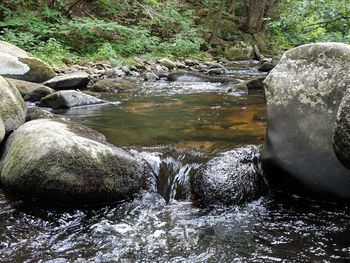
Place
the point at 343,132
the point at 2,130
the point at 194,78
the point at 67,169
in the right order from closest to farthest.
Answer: the point at 343,132, the point at 67,169, the point at 2,130, the point at 194,78

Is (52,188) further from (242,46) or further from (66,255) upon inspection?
(242,46)

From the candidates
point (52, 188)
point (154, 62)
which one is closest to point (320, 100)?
point (52, 188)

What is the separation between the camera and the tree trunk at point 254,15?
73.2 feet

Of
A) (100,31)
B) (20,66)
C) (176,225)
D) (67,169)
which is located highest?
(100,31)

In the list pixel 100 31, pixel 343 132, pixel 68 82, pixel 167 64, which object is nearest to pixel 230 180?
pixel 343 132

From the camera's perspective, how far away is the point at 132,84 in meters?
10.0

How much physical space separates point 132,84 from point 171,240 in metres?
7.25

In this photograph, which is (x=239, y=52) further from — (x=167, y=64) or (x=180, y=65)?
(x=167, y=64)

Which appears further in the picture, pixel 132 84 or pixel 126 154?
pixel 132 84

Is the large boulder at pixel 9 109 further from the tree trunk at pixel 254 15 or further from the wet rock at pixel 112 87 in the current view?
the tree trunk at pixel 254 15

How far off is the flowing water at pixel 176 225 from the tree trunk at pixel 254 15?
18.4 metres

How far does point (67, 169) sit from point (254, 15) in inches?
826

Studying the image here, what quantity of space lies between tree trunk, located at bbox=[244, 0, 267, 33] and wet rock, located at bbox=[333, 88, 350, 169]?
20.3m

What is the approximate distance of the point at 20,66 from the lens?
9.04 meters
